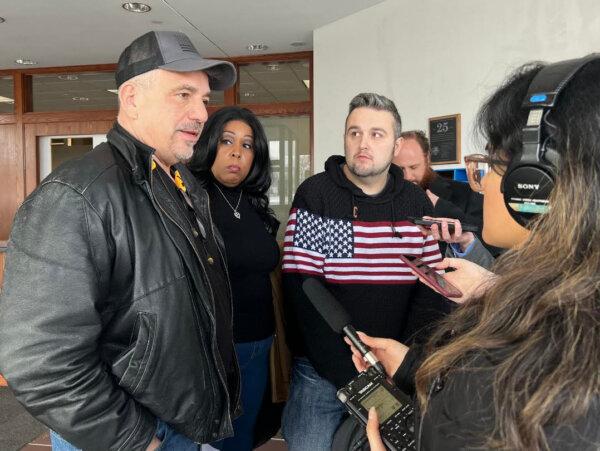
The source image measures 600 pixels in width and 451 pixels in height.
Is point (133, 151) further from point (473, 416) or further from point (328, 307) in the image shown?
point (473, 416)

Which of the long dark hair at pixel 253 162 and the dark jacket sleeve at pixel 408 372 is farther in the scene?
the long dark hair at pixel 253 162

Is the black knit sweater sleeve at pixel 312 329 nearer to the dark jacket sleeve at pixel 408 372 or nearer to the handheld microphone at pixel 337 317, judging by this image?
the handheld microphone at pixel 337 317

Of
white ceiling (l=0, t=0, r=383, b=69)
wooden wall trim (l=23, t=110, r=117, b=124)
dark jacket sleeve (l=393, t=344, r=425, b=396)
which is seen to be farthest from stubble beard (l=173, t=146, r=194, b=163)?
wooden wall trim (l=23, t=110, r=117, b=124)

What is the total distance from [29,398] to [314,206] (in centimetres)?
108

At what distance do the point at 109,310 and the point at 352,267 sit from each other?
2.89 feet

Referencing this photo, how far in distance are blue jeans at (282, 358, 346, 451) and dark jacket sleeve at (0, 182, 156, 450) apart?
0.83m

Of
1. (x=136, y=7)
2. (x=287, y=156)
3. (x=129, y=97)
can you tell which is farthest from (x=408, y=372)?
(x=287, y=156)

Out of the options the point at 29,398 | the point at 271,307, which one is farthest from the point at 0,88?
the point at 29,398

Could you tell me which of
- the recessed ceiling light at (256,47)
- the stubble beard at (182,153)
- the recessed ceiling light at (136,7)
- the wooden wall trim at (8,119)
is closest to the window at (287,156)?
the recessed ceiling light at (256,47)

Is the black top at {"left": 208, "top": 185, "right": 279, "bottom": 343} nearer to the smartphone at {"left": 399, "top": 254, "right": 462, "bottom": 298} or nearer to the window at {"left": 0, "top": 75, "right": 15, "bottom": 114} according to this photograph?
the smartphone at {"left": 399, "top": 254, "right": 462, "bottom": 298}

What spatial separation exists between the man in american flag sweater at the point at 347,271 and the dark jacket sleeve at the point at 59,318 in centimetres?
81

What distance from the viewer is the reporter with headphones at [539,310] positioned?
0.54 m

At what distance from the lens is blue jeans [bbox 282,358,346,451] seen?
175cm

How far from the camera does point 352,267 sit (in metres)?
1.75
